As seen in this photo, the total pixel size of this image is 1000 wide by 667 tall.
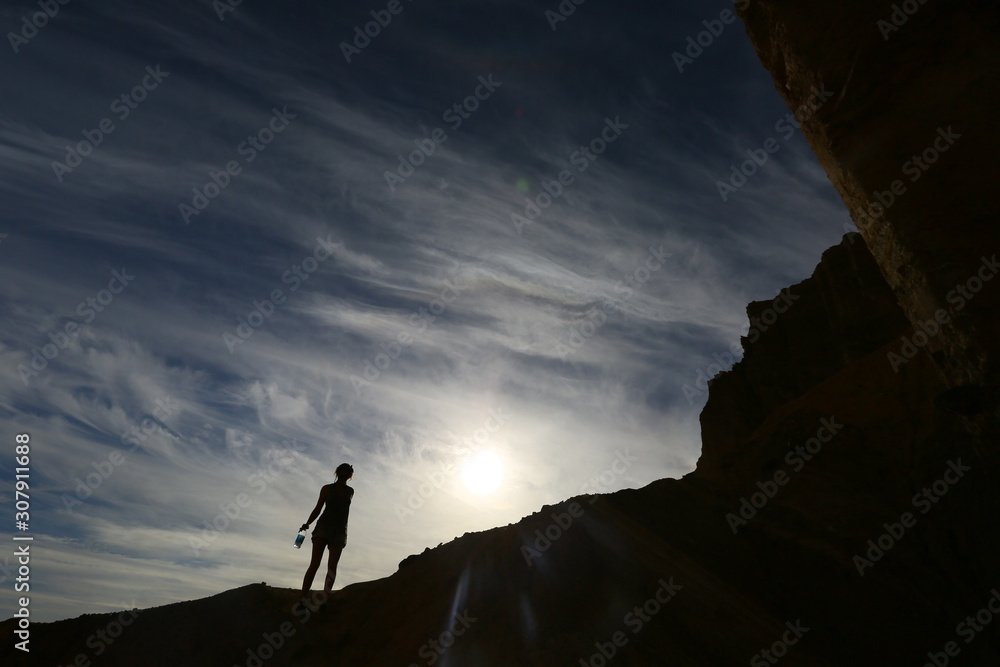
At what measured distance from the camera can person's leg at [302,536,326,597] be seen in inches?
311

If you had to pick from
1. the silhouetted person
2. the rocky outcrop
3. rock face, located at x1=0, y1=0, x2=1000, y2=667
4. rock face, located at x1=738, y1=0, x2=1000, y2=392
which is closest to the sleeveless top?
the silhouetted person

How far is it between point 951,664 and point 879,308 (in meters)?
18.2

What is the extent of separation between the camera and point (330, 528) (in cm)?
788

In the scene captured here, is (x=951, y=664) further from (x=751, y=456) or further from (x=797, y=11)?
(x=797, y=11)

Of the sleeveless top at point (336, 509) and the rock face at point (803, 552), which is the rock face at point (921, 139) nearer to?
the rock face at point (803, 552)

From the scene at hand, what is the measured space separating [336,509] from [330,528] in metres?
0.27

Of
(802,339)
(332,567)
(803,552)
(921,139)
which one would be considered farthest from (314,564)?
(802,339)

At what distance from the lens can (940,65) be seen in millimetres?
7812

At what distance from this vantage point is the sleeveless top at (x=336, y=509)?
312 inches

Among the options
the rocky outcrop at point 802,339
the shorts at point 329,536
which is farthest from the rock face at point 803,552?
the rocky outcrop at point 802,339

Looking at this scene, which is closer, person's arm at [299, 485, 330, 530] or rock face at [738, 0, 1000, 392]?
rock face at [738, 0, 1000, 392]

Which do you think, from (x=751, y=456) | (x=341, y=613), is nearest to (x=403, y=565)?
(x=341, y=613)

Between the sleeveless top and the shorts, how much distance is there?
38 mm

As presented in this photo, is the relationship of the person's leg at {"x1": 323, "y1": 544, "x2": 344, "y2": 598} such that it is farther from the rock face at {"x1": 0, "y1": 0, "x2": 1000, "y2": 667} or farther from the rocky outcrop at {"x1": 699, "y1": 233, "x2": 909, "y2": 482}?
the rocky outcrop at {"x1": 699, "y1": 233, "x2": 909, "y2": 482}
